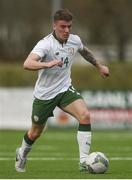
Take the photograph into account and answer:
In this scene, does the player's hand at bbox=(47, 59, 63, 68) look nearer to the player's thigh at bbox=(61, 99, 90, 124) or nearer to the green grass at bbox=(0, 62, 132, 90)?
the player's thigh at bbox=(61, 99, 90, 124)

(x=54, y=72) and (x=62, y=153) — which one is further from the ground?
(x=54, y=72)

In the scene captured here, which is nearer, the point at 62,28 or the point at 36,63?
the point at 36,63

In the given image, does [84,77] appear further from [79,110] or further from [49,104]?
[79,110]

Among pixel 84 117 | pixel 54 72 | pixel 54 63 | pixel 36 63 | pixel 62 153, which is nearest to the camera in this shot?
pixel 54 63

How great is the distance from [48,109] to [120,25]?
36.8 metres

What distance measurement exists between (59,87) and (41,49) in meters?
0.70

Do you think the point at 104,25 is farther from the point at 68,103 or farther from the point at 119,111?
the point at 68,103

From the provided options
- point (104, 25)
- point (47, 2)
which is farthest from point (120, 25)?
point (47, 2)

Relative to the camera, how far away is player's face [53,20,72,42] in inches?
534

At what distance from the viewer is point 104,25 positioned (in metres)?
51.2

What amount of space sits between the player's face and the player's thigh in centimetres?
95

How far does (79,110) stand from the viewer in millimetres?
13727

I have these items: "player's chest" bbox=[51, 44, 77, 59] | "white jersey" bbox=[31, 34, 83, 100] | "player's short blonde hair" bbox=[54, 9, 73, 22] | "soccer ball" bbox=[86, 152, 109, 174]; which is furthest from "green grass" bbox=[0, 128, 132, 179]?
"player's short blonde hair" bbox=[54, 9, 73, 22]

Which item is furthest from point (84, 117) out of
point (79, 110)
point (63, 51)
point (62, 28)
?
point (62, 28)
